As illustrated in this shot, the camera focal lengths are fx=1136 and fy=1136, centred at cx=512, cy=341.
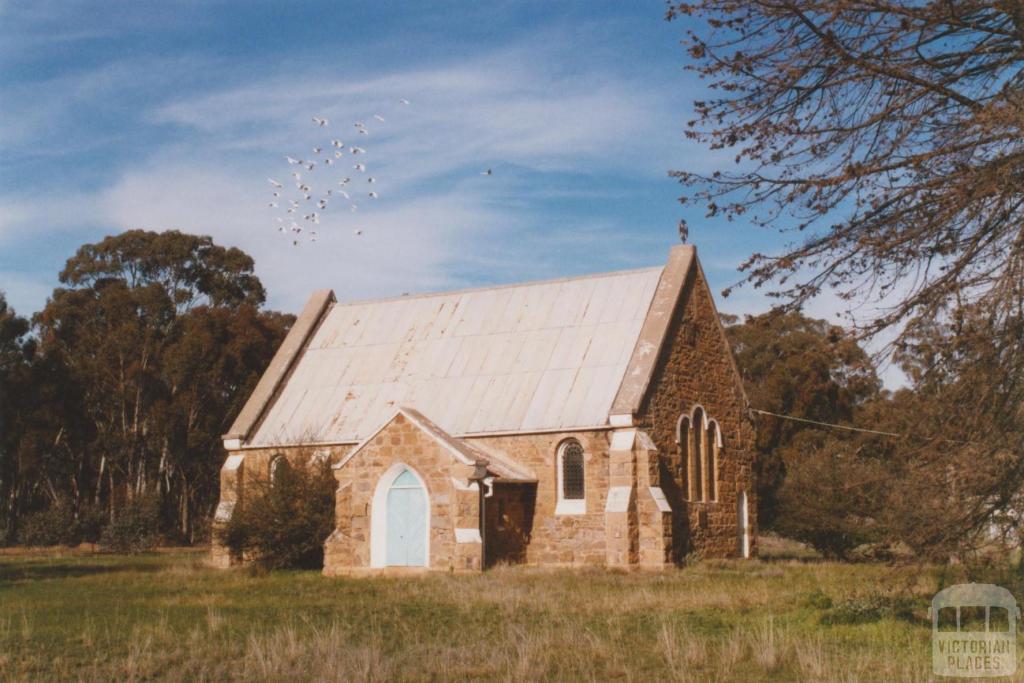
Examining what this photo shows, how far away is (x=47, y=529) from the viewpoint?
140 ft

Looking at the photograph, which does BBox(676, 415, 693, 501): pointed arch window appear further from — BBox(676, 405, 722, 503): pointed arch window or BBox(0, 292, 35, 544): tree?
BBox(0, 292, 35, 544): tree

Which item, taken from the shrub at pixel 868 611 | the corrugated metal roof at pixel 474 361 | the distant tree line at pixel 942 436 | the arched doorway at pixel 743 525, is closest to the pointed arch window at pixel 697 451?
the arched doorway at pixel 743 525

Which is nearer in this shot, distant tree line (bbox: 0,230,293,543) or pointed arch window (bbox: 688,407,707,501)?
pointed arch window (bbox: 688,407,707,501)

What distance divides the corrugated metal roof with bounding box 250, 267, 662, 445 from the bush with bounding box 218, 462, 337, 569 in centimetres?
289

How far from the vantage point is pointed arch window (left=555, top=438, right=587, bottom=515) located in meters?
27.9

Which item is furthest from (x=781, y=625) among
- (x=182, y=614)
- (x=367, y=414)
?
(x=367, y=414)

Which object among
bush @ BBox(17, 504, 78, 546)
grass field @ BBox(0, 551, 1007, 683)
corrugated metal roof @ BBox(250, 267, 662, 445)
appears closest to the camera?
grass field @ BBox(0, 551, 1007, 683)

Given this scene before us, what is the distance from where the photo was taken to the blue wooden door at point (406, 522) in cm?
2631

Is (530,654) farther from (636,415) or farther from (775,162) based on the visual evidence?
(636,415)

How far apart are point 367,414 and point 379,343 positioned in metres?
3.24

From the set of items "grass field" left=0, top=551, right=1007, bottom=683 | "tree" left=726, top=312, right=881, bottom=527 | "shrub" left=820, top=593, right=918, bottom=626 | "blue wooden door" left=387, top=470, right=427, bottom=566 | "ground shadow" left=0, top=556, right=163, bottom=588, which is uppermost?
"tree" left=726, top=312, right=881, bottom=527

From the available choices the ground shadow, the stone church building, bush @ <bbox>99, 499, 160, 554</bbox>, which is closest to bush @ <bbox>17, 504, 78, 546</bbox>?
bush @ <bbox>99, 499, 160, 554</bbox>

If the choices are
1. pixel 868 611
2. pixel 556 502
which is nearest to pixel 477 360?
pixel 556 502

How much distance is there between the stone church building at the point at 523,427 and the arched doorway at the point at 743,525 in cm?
5
